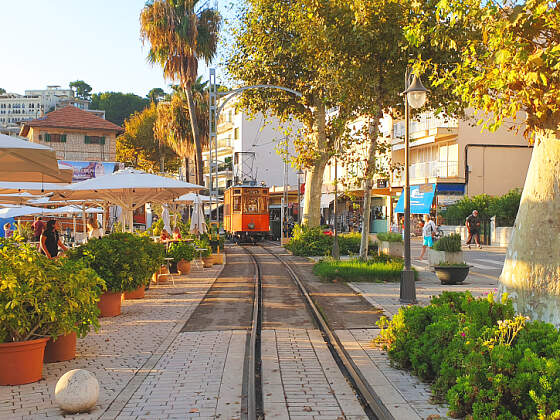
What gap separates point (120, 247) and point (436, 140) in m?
34.4

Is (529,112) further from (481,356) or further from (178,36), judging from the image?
(178,36)

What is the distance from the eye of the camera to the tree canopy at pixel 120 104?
92.3 m

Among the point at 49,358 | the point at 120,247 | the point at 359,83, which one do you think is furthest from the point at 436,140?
the point at 49,358

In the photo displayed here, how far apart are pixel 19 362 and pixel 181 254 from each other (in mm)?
11817

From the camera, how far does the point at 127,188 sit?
15.6 m

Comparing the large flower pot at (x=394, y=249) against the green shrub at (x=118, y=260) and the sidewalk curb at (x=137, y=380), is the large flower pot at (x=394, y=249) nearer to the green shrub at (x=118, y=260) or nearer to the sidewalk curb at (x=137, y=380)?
the green shrub at (x=118, y=260)

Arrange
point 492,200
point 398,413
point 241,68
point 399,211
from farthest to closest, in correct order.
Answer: point 399,211, point 492,200, point 241,68, point 398,413

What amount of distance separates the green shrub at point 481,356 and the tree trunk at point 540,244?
0.78m

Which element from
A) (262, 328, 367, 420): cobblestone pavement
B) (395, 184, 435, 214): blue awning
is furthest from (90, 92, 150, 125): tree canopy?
(262, 328, 367, 420): cobblestone pavement

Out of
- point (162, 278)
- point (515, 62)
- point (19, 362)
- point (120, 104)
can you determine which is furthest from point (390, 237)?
point (120, 104)

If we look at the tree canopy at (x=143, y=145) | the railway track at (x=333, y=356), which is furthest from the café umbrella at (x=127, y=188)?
the tree canopy at (x=143, y=145)

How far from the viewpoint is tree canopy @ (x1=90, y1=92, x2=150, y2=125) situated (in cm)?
9232

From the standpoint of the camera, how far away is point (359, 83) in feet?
56.1

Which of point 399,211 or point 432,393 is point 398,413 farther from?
point 399,211
